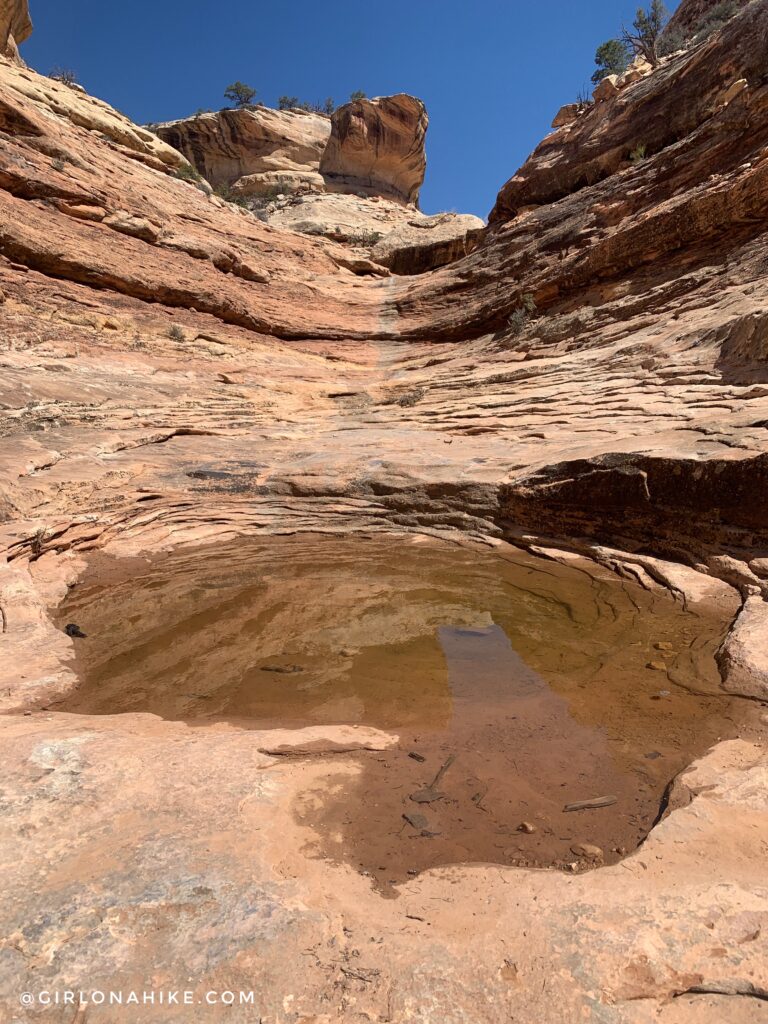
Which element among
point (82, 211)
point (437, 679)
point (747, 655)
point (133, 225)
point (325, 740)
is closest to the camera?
point (325, 740)

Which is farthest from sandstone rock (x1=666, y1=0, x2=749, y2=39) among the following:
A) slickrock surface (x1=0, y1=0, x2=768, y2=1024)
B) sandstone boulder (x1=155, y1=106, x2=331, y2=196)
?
sandstone boulder (x1=155, y1=106, x2=331, y2=196)

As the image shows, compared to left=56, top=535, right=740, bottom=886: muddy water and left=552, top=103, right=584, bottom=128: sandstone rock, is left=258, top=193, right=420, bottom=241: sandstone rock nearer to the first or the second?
left=552, top=103, right=584, bottom=128: sandstone rock

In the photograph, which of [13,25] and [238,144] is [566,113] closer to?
[238,144]

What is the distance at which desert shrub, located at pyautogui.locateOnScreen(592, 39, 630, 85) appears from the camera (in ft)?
130

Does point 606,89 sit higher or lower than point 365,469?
higher

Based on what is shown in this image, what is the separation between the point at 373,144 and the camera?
43031 mm

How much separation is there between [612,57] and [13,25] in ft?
126

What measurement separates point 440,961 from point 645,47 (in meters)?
46.3

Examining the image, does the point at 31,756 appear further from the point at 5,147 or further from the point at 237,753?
the point at 5,147

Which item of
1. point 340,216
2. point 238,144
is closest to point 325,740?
point 340,216

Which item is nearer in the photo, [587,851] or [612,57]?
[587,851]

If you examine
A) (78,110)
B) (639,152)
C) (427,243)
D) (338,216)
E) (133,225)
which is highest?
(338,216)

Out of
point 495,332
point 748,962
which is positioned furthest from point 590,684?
point 495,332

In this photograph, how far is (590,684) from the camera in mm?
4488
